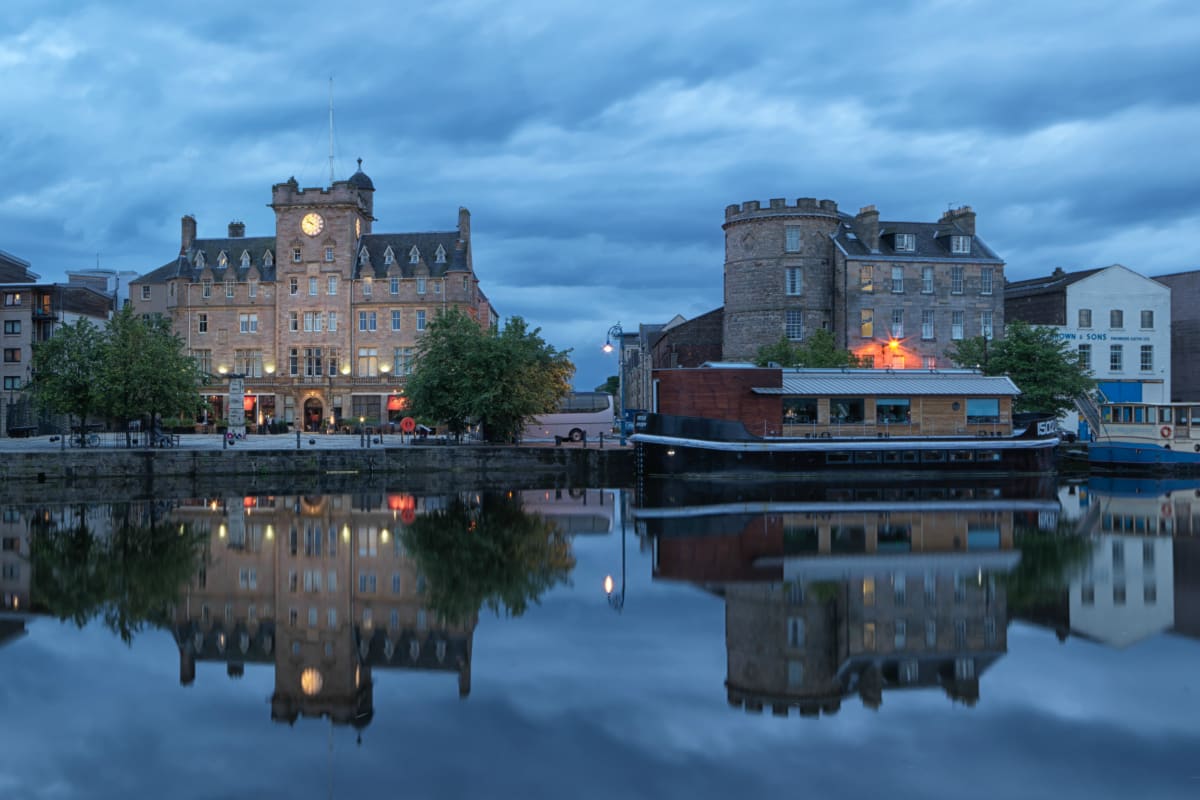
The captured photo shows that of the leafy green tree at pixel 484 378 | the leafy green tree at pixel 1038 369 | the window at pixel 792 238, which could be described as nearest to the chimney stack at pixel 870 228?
the window at pixel 792 238

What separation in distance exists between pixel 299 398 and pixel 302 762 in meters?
60.5

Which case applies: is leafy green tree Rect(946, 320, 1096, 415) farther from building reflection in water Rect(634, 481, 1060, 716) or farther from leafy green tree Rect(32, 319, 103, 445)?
leafy green tree Rect(32, 319, 103, 445)

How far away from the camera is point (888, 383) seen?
41031mm

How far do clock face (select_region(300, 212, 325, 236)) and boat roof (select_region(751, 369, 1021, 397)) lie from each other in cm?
3951

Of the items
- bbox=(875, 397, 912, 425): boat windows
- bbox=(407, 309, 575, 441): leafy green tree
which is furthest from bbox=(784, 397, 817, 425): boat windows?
bbox=(407, 309, 575, 441): leafy green tree

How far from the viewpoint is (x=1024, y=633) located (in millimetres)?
14242

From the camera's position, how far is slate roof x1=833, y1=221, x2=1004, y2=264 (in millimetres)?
58031

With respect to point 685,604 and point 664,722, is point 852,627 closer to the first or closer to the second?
point 685,604

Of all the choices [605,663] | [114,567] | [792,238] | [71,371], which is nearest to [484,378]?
[71,371]

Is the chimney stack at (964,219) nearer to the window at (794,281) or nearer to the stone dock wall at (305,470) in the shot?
the window at (794,281)

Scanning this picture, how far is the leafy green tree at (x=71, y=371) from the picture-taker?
45375mm

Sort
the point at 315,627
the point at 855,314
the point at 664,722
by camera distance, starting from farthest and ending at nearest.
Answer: the point at 855,314 → the point at 315,627 → the point at 664,722

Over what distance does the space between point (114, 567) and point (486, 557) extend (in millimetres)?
7582

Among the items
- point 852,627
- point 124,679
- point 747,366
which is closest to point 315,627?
point 124,679
